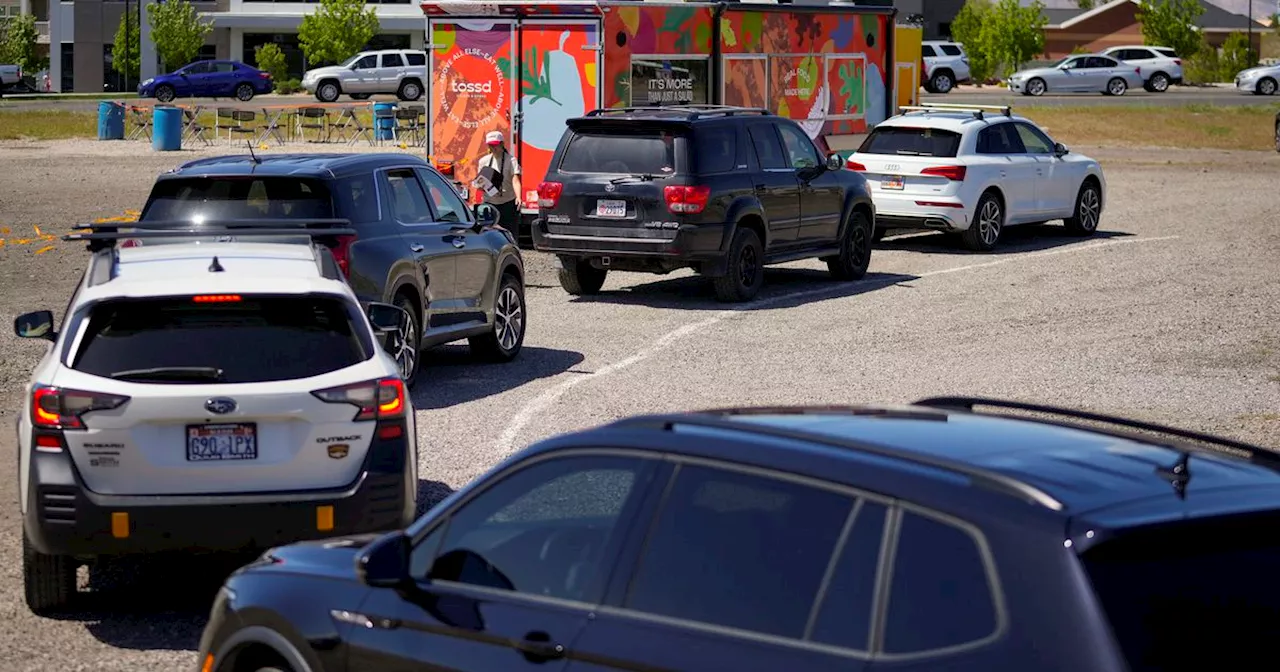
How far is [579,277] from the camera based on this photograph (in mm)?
18734

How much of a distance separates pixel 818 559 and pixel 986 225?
19743mm

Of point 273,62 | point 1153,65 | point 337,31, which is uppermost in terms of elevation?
point 337,31

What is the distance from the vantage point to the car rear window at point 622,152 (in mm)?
17641

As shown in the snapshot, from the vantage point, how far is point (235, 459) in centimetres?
729

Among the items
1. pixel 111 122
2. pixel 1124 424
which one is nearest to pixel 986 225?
pixel 1124 424

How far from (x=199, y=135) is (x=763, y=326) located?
3044cm

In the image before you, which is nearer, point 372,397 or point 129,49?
point 372,397

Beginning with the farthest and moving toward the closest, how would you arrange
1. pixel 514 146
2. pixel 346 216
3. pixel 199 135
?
1. pixel 199 135
2. pixel 514 146
3. pixel 346 216

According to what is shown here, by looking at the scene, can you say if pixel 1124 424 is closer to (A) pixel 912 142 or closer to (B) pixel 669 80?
(B) pixel 669 80

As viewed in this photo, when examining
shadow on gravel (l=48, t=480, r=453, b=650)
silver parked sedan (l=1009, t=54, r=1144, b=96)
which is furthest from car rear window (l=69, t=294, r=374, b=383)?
silver parked sedan (l=1009, t=54, r=1144, b=96)

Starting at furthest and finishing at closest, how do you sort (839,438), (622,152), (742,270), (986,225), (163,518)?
(986,225), (742,270), (622,152), (163,518), (839,438)

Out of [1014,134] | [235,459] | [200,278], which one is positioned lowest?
[235,459]

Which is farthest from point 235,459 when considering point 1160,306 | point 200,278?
point 1160,306

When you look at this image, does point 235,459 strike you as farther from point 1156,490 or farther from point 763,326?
point 763,326
